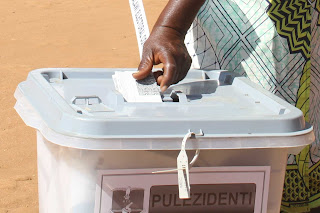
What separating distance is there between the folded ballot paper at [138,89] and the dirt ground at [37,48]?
1.41 metres

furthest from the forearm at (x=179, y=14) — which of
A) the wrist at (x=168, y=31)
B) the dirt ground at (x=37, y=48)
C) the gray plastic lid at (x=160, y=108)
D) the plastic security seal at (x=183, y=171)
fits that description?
the dirt ground at (x=37, y=48)

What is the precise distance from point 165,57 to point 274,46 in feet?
1.68

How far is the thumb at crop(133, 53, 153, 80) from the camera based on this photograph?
1756mm

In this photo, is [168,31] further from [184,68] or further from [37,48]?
[37,48]

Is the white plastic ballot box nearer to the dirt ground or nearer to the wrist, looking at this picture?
the wrist

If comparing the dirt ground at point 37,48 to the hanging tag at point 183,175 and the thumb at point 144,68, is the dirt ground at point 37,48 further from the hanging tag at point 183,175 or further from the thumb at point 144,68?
the hanging tag at point 183,175

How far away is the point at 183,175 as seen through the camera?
1.47 meters

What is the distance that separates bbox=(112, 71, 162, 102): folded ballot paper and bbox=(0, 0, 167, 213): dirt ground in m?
1.41

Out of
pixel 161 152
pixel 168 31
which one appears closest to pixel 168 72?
pixel 168 31

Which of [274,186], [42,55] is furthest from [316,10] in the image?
[42,55]

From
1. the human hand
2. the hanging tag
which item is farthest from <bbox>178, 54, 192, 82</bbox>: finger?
the hanging tag

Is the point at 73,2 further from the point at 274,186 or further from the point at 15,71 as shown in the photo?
the point at 274,186

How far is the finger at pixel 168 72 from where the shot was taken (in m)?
1.73

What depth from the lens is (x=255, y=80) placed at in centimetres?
215
